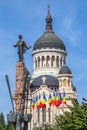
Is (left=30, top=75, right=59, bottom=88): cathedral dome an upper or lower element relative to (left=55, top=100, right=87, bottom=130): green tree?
upper

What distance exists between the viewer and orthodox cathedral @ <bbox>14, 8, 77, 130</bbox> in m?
89.7

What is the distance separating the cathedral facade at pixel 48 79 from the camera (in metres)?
90.7

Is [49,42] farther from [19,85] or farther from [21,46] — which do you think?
[21,46]

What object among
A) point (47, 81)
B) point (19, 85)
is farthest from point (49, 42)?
point (19, 85)

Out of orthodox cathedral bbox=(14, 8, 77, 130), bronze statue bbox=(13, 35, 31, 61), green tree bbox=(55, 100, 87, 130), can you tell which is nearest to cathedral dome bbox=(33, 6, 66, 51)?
orthodox cathedral bbox=(14, 8, 77, 130)

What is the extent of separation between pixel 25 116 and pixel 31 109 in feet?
246

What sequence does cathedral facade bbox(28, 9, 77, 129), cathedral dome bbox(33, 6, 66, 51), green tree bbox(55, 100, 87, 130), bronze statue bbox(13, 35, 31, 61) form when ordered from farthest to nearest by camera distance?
cathedral dome bbox(33, 6, 66, 51), cathedral facade bbox(28, 9, 77, 129), green tree bbox(55, 100, 87, 130), bronze statue bbox(13, 35, 31, 61)

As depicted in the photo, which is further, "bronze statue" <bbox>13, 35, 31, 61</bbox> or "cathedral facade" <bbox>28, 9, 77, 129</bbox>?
"cathedral facade" <bbox>28, 9, 77, 129</bbox>

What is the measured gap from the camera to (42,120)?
94.3 metres

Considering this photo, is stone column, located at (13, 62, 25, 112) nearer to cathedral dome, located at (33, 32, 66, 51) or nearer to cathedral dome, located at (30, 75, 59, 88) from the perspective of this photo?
cathedral dome, located at (30, 75, 59, 88)

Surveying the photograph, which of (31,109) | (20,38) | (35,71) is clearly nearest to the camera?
(20,38)

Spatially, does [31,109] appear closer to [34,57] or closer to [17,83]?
[34,57]

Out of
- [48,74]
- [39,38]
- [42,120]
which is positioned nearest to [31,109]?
[42,120]

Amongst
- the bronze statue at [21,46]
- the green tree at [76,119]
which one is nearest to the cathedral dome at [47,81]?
the green tree at [76,119]
